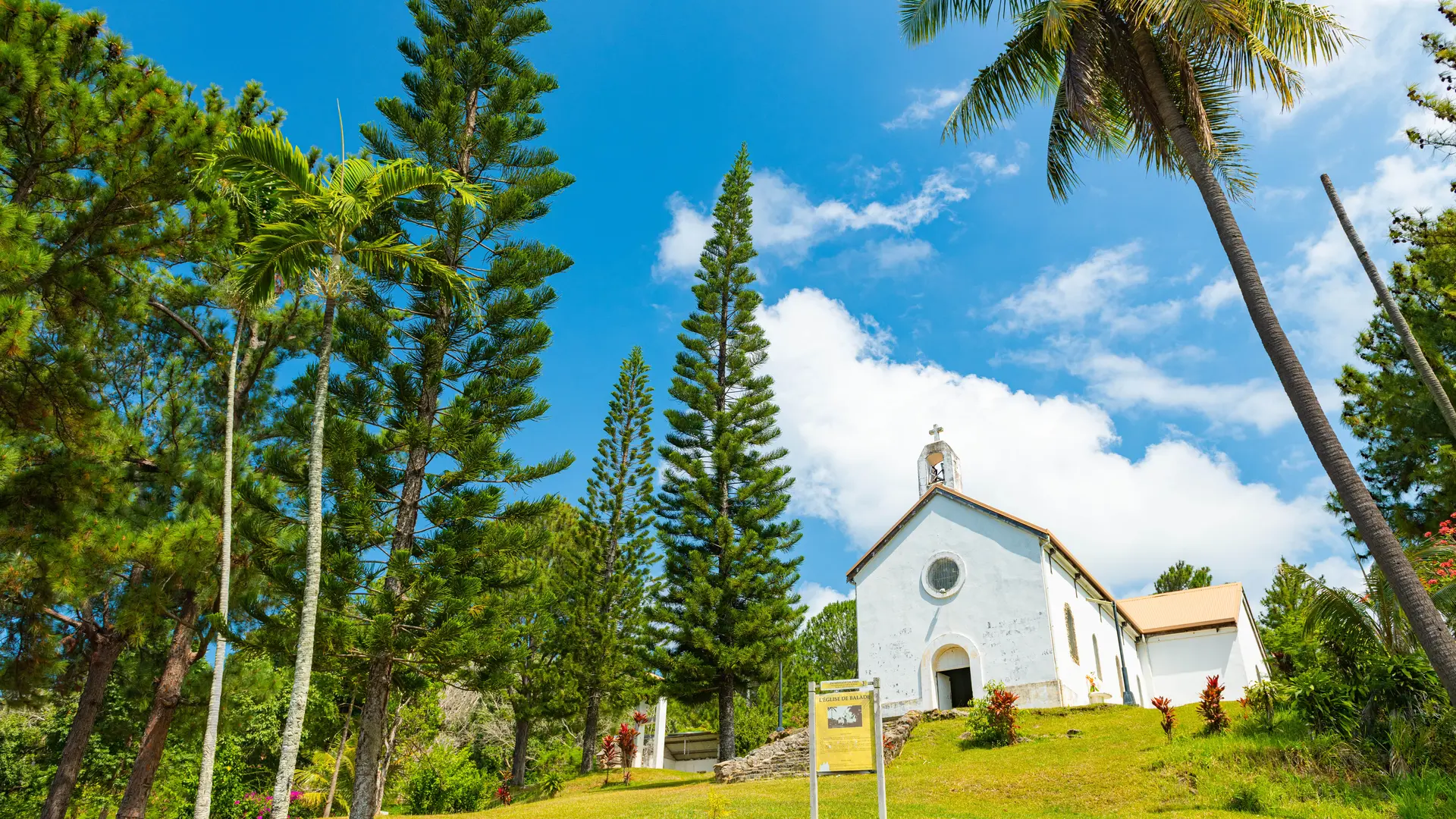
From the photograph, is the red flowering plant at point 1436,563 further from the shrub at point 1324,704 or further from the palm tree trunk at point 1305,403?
the palm tree trunk at point 1305,403

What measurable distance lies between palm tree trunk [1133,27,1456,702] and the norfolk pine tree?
28.0 ft

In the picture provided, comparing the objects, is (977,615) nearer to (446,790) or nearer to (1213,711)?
(1213,711)

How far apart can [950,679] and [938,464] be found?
585 centimetres

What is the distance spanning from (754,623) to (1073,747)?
777 cm

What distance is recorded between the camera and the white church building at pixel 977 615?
17.6 metres

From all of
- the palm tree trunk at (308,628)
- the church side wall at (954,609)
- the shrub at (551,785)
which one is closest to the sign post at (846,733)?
the palm tree trunk at (308,628)

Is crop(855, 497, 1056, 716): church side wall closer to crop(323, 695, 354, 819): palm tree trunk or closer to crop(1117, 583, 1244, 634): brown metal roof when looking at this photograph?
crop(1117, 583, 1244, 634): brown metal roof

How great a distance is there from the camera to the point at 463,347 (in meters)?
12.1

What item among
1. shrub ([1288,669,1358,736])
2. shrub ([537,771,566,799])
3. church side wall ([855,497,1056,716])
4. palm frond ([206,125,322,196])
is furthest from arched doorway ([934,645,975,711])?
palm frond ([206,125,322,196])

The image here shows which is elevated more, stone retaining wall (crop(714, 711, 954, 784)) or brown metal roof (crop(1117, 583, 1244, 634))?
brown metal roof (crop(1117, 583, 1244, 634))

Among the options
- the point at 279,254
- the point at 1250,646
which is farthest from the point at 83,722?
the point at 1250,646

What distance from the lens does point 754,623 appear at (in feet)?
60.3

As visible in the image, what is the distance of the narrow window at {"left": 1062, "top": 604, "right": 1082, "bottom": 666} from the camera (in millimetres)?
18438

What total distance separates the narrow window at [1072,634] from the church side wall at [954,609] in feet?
4.94
